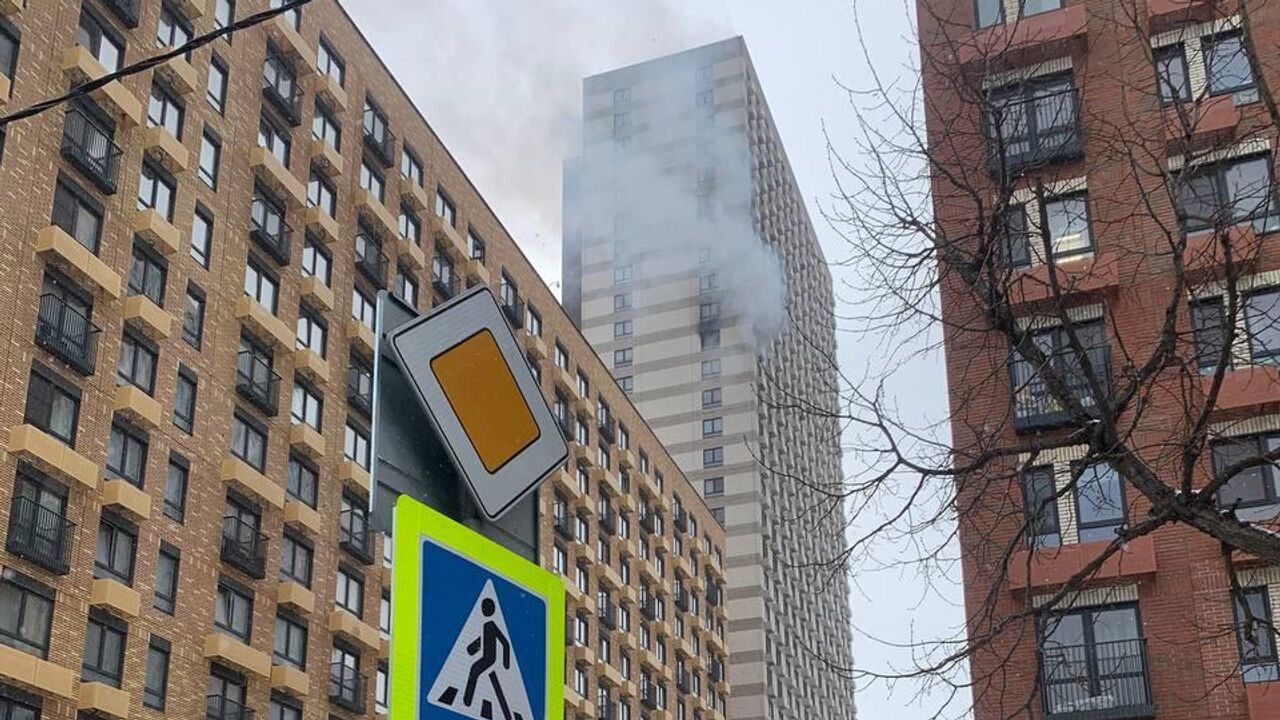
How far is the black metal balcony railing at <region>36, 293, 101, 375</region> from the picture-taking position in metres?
30.8

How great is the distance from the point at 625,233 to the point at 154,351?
77.6 metres

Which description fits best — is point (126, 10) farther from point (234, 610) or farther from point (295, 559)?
point (234, 610)

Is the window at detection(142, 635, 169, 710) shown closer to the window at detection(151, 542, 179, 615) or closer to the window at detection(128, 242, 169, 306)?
the window at detection(151, 542, 179, 615)

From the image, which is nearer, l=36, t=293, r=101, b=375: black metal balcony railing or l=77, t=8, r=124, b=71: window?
l=36, t=293, r=101, b=375: black metal balcony railing

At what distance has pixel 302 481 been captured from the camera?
39469mm

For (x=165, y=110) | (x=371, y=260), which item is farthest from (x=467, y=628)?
(x=371, y=260)

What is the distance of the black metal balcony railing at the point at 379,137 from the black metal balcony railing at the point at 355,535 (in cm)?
1137

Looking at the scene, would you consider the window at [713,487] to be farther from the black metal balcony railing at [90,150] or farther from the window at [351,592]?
the black metal balcony railing at [90,150]

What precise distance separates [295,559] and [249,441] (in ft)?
10.7

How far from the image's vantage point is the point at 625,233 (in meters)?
111

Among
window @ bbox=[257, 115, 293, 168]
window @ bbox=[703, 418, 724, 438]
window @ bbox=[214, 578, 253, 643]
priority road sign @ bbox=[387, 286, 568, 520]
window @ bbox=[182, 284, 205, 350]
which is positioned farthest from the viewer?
window @ bbox=[703, 418, 724, 438]

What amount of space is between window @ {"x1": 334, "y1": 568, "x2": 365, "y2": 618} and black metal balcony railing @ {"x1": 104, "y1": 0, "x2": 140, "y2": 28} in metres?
14.8

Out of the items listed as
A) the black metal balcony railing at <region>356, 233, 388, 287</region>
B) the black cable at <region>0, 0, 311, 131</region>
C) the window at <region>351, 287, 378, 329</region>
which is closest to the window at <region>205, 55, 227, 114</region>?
the black metal balcony railing at <region>356, 233, 388, 287</region>

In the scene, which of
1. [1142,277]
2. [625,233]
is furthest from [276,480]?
[625,233]
